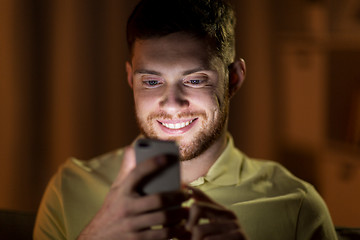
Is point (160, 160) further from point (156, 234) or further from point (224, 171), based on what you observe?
point (224, 171)

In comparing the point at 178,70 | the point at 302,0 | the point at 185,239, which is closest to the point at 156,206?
the point at 185,239

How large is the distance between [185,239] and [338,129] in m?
1.10

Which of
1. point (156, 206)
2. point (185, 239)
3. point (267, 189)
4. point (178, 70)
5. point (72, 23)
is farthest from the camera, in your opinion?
point (72, 23)

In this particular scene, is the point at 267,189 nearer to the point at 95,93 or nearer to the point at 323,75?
the point at 323,75

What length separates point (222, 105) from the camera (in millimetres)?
1099

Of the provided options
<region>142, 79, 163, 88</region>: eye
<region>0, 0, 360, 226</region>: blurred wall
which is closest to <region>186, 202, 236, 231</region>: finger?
<region>142, 79, 163, 88</region>: eye

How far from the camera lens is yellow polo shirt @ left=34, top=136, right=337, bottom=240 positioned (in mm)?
1069

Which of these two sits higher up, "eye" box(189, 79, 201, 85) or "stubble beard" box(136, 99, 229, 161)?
"eye" box(189, 79, 201, 85)

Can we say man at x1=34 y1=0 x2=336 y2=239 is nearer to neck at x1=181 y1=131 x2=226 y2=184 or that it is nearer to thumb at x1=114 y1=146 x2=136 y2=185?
neck at x1=181 y1=131 x2=226 y2=184

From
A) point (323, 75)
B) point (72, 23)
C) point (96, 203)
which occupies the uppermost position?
point (72, 23)

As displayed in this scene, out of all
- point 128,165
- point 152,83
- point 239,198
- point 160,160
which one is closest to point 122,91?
point 152,83

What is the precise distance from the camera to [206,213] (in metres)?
0.78

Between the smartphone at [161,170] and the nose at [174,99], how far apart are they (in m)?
0.29

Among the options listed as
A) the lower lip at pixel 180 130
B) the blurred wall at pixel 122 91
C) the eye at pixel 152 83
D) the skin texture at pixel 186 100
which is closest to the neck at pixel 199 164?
the skin texture at pixel 186 100
